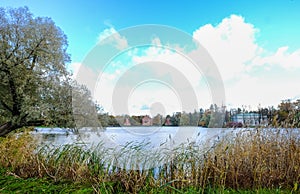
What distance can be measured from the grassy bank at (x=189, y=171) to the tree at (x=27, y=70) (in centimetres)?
200

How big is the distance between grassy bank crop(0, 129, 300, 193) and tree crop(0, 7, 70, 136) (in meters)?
2.00

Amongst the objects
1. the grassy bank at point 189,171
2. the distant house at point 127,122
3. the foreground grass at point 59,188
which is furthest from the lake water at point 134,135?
the foreground grass at point 59,188

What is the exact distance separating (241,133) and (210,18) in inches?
150

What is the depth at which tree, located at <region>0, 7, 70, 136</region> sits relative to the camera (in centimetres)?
477

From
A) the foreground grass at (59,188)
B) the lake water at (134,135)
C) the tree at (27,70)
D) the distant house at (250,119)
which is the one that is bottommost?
the foreground grass at (59,188)

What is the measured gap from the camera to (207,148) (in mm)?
2854

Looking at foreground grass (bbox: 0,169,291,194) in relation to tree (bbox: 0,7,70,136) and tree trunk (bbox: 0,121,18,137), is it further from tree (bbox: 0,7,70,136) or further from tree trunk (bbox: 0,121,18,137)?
tree trunk (bbox: 0,121,18,137)

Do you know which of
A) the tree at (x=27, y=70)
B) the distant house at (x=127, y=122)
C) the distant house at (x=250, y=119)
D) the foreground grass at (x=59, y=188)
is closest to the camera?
the foreground grass at (x=59, y=188)

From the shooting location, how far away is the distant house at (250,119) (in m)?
3.44

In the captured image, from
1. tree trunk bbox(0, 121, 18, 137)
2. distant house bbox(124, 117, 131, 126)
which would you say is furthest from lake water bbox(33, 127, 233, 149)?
tree trunk bbox(0, 121, 18, 137)

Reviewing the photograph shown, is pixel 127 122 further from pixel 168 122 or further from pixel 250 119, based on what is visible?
pixel 250 119

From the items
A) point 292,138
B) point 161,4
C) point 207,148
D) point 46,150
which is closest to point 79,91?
point 46,150

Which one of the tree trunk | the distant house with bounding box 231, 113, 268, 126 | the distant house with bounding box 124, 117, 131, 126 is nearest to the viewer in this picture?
the distant house with bounding box 231, 113, 268, 126

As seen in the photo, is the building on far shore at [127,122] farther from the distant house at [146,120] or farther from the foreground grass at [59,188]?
the foreground grass at [59,188]
